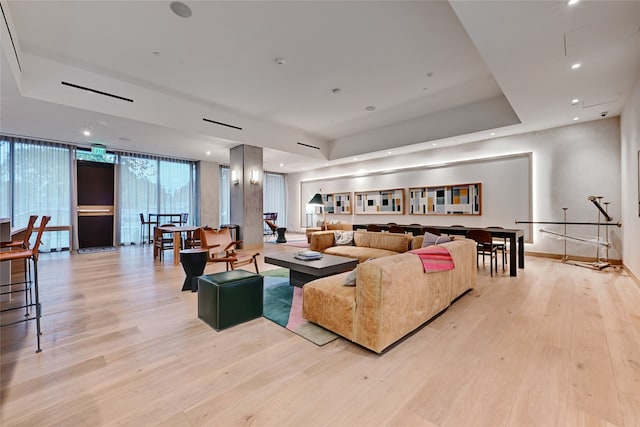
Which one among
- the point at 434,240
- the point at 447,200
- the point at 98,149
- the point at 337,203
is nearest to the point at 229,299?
the point at 434,240

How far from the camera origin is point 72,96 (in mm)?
4418

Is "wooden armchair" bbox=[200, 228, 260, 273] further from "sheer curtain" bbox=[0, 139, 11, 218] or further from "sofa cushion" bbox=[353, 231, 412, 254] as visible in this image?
"sheer curtain" bbox=[0, 139, 11, 218]

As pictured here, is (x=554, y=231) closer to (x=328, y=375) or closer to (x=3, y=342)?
(x=328, y=375)

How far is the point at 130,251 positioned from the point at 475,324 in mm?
8170

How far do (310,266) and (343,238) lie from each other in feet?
7.62

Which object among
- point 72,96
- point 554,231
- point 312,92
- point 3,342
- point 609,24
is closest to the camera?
point 3,342

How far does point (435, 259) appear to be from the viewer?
2678 mm

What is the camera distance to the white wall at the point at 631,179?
3.79 m

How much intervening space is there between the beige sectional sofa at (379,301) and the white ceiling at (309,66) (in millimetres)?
2483

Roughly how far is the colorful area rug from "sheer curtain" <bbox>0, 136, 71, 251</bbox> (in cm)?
693

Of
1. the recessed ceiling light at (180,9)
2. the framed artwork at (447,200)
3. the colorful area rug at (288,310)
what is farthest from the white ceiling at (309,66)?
the colorful area rug at (288,310)

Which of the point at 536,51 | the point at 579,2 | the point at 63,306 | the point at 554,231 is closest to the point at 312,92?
the point at 536,51

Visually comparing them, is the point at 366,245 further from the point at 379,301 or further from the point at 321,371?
the point at 321,371

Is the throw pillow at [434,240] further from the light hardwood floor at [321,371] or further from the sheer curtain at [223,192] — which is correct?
the sheer curtain at [223,192]
